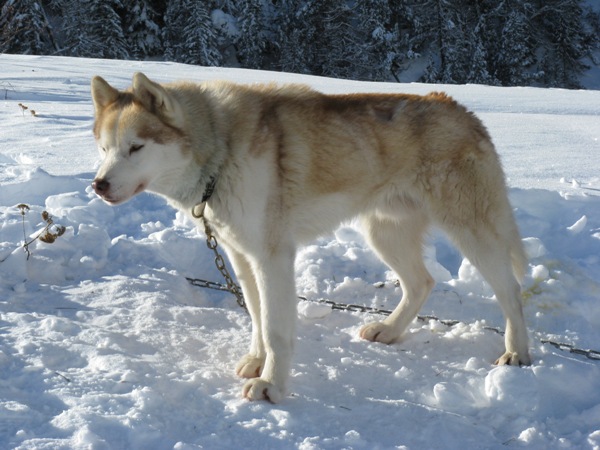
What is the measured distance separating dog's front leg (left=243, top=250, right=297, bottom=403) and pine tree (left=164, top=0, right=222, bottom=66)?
28.0 metres

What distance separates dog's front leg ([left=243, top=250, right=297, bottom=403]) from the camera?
3234 mm

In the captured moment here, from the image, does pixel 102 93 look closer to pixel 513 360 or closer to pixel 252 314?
pixel 252 314

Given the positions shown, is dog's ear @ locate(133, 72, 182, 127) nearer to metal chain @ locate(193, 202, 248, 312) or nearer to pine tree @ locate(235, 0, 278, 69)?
metal chain @ locate(193, 202, 248, 312)

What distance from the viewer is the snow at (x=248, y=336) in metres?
2.83

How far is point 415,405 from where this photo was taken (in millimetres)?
3105

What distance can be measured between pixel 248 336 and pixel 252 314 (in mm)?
338

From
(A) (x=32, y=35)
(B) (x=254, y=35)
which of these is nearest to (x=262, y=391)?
(A) (x=32, y=35)

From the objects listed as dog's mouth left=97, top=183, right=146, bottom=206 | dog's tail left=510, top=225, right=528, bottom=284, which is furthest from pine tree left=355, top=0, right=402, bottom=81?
dog's mouth left=97, top=183, right=146, bottom=206

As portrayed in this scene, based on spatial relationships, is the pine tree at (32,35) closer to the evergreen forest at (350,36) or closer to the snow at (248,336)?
the evergreen forest at (350,36)

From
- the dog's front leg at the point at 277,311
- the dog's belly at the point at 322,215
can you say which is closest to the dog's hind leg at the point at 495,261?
the dog's belly at the point at 322,215

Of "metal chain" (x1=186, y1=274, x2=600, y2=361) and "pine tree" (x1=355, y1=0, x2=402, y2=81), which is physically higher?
"pine tree" (x1=355, y1=0, x2=402, y2=81)

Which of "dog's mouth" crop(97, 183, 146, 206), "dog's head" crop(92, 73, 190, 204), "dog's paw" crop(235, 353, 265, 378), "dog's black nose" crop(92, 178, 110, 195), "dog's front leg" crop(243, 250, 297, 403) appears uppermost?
"dog's head" crop(92, 73, 190, 204)

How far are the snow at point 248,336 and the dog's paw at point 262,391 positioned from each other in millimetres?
62

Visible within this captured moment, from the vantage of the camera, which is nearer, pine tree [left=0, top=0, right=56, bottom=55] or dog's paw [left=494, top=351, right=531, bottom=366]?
dog's paw [left=494, top=351, right=531, bottom=366]
